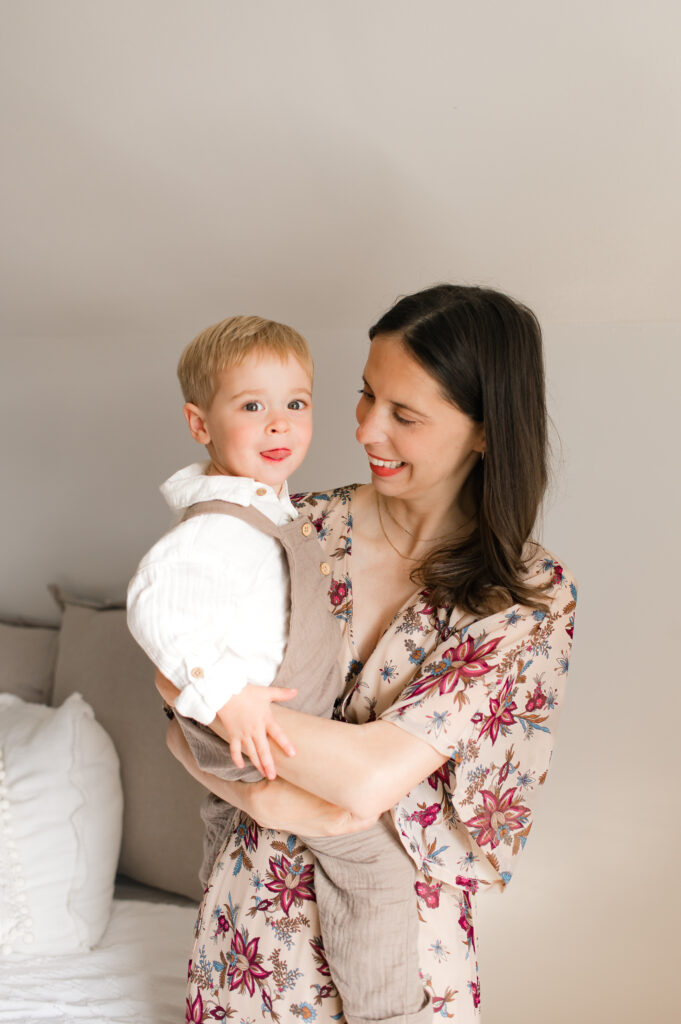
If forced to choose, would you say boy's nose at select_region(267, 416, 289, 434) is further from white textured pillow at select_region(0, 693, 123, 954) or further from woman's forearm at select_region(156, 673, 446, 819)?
white textured pillow at select_region(0, 693, 123, 954)

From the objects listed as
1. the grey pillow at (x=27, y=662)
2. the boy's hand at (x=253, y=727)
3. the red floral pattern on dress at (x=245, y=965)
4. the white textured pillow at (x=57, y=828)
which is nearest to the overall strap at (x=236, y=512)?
the boy's hand at (x=253, y=727)

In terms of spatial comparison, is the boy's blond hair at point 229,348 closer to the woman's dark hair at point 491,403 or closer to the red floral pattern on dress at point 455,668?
the woman's dark hair at point 491,403

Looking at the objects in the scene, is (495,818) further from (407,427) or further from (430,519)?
(407,427)

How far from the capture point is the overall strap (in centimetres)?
116

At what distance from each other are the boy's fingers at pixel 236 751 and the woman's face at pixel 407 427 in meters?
0.47

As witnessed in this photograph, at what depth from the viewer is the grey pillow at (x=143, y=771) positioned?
2.04 metres

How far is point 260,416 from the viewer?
1.20 m

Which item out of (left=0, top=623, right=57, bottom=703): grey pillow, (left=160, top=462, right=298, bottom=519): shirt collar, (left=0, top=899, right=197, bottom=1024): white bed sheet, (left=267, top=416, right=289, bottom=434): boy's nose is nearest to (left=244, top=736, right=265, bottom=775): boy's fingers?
(left=160, top=462, right=298, bottom=519): shirt collar

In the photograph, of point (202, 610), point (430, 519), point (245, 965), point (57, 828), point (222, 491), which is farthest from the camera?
point (57, 828)

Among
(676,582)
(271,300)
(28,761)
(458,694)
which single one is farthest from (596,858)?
(271,300)

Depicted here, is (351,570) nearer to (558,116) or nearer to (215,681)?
(215,681)

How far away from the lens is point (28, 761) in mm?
1926

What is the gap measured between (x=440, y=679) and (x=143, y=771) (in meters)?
1.14

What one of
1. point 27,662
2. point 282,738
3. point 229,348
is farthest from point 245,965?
point 27,662
